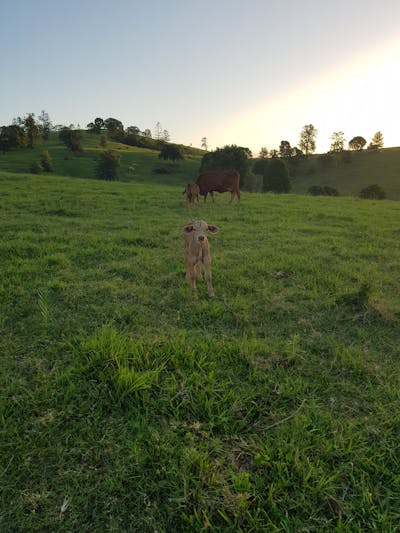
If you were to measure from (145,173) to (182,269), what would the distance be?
61016 mm

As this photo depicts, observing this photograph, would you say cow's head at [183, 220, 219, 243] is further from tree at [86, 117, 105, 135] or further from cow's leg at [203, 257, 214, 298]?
tree at [86, 117, 105, 135]

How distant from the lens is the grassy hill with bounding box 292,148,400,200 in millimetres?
58656

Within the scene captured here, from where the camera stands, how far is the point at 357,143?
91.1m

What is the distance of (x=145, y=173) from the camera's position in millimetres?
63219

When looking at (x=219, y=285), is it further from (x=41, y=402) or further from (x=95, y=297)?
(x=41, y=402)

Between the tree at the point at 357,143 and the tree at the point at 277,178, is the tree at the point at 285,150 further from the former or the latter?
the tree at the point at 277,178

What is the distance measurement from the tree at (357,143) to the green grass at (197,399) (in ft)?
332

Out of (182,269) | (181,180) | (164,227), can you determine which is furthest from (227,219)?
(181,180)

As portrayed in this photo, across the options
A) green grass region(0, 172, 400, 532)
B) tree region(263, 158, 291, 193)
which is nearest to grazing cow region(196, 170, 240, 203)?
green grass region(0, 172, 400, 532)

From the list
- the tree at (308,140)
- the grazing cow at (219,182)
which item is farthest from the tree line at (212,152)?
the grazing cow at (219,182)

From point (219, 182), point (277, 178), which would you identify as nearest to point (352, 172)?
point (277, 178)

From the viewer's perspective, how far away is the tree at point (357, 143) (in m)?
90.7

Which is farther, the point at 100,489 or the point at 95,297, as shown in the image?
the point at 95,297

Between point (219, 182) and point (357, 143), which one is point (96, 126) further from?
A: point (219, 182)
